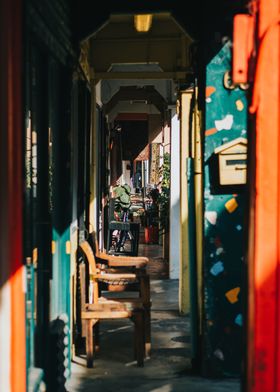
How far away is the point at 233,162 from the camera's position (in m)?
6.12

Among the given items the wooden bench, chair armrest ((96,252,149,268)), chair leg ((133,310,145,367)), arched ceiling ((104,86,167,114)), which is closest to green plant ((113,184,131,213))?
arched ceiling ((104,86,167,114))

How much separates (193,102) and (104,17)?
47.9 inches

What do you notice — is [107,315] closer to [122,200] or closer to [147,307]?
[147,307]

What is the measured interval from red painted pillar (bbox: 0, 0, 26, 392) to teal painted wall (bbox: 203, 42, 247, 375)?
2637mm

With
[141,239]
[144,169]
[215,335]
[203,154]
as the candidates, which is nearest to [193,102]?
[203,154]

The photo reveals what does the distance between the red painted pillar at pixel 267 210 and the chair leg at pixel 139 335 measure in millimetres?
3694

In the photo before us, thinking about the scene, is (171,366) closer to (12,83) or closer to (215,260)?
(215,260)

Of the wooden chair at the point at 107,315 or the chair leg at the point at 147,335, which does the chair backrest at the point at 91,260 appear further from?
the chair leg at the point at 147,335

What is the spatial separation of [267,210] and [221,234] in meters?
3.13

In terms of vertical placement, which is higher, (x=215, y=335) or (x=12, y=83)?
(x=12, y=83)

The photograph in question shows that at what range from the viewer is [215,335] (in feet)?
21.0

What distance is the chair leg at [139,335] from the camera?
6.94m

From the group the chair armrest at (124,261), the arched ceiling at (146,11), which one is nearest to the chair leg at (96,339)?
the chair armrest at (124,261)

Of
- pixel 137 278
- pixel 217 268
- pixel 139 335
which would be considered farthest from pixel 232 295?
pixel 137 278
